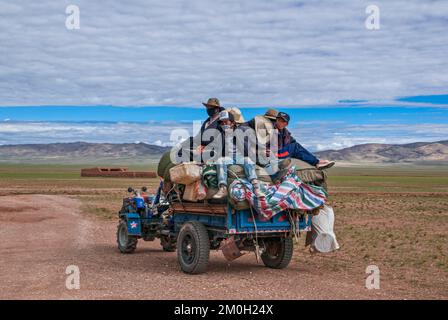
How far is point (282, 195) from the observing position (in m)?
11.5

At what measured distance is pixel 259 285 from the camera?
11.2m

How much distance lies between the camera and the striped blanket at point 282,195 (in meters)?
11.4

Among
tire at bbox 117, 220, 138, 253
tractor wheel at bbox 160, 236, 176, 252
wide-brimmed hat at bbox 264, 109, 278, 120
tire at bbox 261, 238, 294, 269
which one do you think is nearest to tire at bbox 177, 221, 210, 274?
tire at bbox 261, 238, 294, 269

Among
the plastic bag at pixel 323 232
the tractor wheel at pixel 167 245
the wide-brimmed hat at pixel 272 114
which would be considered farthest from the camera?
the tractor wheel at pixel 167 245

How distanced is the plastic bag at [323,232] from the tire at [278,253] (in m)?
0.88

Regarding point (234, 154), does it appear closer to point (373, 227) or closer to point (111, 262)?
point (111, 262)

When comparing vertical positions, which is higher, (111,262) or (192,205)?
(192,205)

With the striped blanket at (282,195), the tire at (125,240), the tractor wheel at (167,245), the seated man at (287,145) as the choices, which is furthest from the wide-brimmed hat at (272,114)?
the tire at (125,240)

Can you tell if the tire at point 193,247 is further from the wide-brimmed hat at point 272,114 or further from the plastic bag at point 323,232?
the wide-brimmed hat at point 272,114

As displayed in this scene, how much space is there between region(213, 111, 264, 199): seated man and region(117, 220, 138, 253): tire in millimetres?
4854

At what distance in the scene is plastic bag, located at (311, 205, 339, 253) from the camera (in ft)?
39.9
